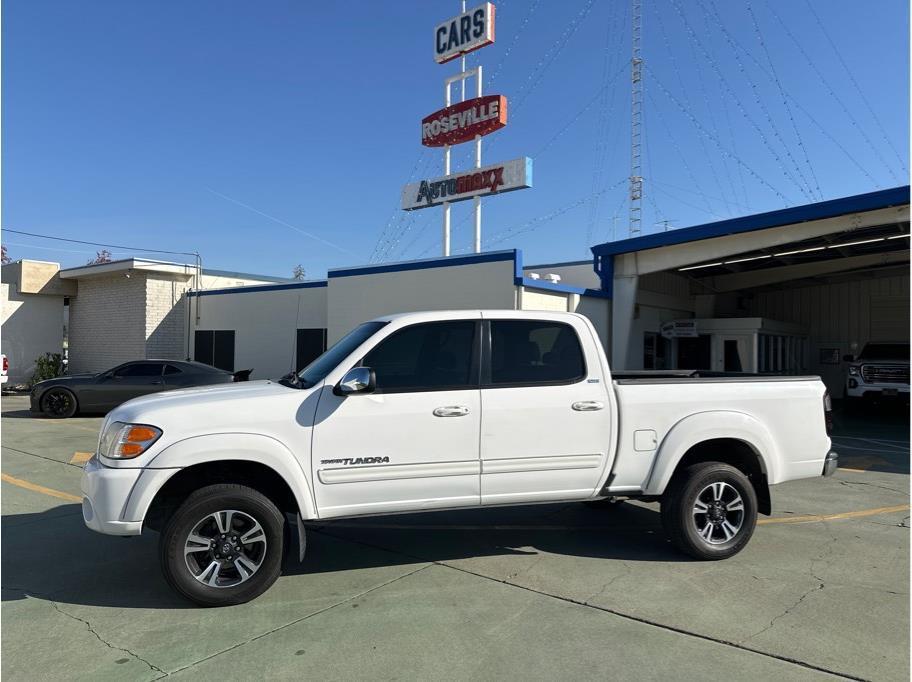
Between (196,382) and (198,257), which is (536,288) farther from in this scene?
(198,257)

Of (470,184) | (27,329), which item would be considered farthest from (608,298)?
(27,329)

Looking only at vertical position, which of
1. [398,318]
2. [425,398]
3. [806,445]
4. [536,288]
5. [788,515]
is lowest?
[788,515]

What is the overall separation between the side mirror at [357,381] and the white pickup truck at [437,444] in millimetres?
11

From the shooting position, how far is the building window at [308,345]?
18.5m

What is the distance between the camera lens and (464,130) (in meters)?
19.8

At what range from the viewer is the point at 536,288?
13820mm

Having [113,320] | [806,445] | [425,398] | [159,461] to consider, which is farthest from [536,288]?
[113,320]

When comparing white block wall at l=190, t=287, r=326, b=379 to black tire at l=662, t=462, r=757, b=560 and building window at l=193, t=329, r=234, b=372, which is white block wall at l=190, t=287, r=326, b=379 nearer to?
building window at l=193, t=329, r=234, b=372

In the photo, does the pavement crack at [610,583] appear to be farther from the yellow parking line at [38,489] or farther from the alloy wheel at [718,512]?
the yellow parking line at [38,489]

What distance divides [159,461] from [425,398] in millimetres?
1833

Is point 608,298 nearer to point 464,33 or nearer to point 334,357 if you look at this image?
point 464,33

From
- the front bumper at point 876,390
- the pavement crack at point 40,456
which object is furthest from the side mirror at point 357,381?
the front bumper at point 876,390

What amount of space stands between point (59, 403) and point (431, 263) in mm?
9186

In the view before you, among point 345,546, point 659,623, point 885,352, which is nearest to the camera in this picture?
point 659,623
